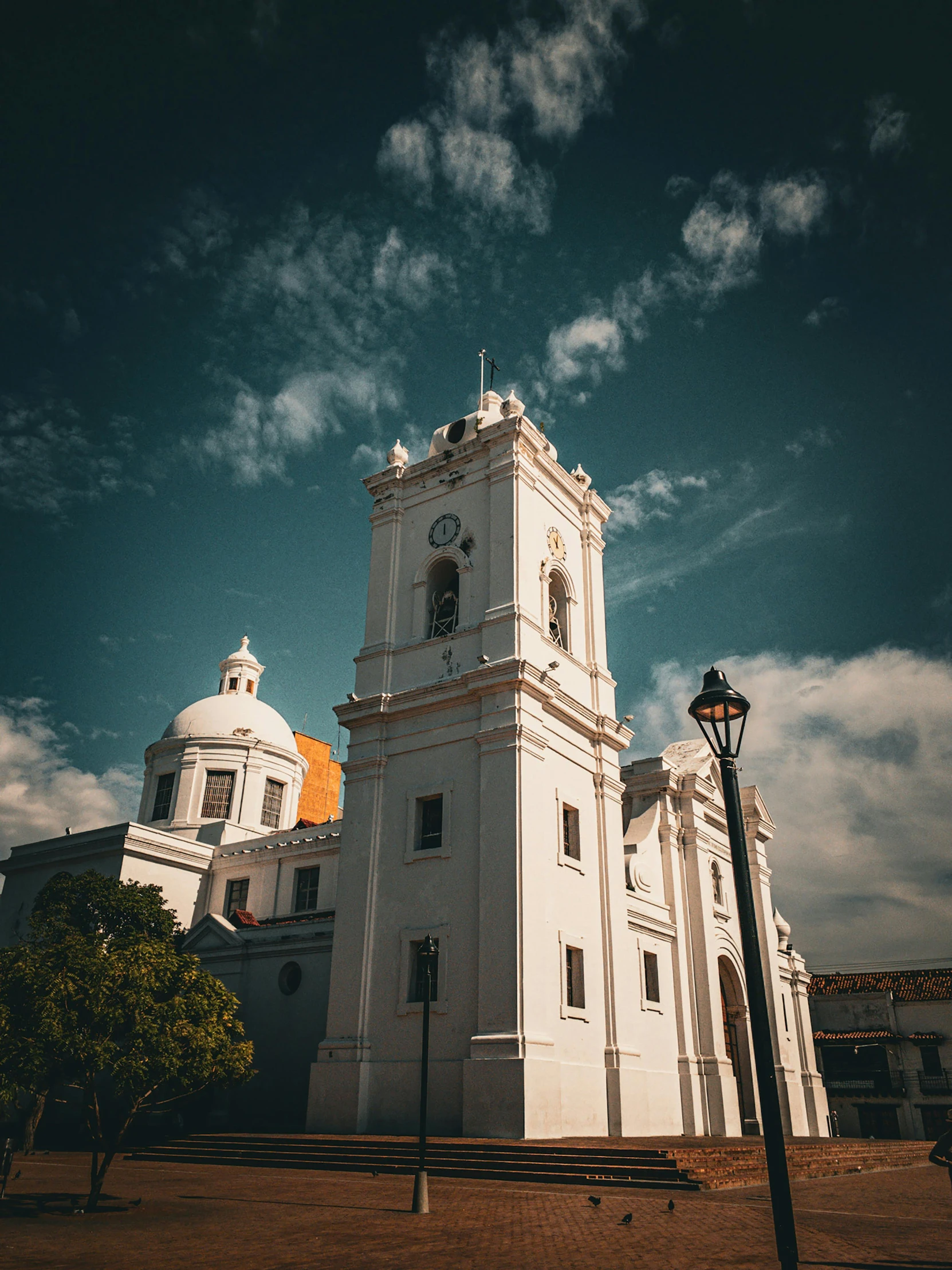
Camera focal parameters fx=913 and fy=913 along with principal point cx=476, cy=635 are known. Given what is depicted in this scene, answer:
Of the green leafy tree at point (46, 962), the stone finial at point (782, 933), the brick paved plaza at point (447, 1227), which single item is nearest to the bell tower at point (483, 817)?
the brick paved plaza at point (447, 1227)

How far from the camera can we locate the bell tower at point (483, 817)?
1920 centimetres

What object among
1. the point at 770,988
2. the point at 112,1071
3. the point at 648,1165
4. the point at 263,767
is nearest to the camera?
the point at 112,1071

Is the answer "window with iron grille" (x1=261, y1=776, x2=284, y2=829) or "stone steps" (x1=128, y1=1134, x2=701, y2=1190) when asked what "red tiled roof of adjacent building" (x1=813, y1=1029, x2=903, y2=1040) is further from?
"stone steps" (x1=128, y1=1134, x2=701, y2=1190)

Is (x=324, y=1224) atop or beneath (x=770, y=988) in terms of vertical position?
beneath

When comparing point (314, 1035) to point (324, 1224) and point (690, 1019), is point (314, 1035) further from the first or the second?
point (324, 1224)

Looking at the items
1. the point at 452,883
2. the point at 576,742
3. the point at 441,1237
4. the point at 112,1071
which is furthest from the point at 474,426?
the point at 441,1237

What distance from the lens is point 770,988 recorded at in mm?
31281

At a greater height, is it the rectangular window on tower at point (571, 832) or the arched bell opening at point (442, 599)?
the arched bell opening at point (442, 599)

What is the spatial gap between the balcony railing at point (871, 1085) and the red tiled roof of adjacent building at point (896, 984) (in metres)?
4.02

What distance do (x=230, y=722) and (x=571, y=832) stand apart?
72.1 ft

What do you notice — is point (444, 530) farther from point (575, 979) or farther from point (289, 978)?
point (289, 978)

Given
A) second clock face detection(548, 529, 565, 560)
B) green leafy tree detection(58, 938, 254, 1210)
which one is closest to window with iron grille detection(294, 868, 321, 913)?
second clock face detection(548, 529, 565, 560)

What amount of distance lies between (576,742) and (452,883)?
17.0 ft

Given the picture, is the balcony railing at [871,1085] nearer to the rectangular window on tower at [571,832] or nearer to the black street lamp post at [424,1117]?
the rectangular window on tower at [571,832]
